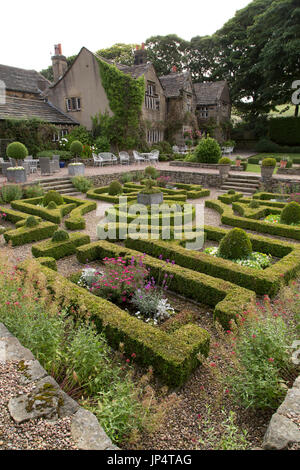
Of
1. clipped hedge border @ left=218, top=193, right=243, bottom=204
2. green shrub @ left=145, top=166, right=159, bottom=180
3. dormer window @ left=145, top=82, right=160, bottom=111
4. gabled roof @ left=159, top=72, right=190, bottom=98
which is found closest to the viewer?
clipped hedge border @ left=218, top=193, right=243, bottom=204

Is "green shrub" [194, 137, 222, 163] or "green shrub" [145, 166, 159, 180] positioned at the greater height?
"green shrub" [194, 137, 222, 163]

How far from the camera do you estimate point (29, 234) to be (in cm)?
923

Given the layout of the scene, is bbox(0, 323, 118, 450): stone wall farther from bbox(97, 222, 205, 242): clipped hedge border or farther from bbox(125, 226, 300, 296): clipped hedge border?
bbox(97, 222, 205, 242): clipped hedge border

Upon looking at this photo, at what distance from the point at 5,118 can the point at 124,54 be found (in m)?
32.1

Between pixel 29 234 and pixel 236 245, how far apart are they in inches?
248

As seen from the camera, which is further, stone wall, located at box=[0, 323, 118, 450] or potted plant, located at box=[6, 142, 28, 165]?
potted plant, located at box=[6, 142, 28, 165]

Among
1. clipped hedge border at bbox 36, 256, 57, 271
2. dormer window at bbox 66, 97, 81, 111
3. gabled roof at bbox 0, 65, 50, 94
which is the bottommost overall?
clipped hedge border at bbox 36, 256, 57, 271

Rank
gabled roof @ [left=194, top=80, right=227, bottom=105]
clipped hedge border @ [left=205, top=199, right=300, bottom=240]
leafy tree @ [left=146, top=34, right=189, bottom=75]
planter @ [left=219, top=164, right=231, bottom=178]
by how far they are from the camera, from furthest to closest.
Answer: leafy tree @ [left=146, top=34, right=189, bottom=75], gabled roof @ [left=194, top=80, right=227, bottom=105], planter @ [left=219, top=164, right=231, bottom=178], clipped hedge border @ [left=205, top=199, right=300, bottom=240]

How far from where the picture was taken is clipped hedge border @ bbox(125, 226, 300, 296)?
625 centimetres

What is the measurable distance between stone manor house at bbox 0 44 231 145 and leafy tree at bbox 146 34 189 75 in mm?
14195

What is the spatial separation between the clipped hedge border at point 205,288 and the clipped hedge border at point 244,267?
576mm

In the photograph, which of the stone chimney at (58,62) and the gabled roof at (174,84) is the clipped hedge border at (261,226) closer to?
the gabled roof at (174,84)

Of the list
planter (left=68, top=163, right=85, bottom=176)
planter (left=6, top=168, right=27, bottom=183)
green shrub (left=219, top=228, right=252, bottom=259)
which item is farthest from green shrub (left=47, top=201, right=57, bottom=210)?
green shrub (left=219, top=228, right=252, bottom=259)
